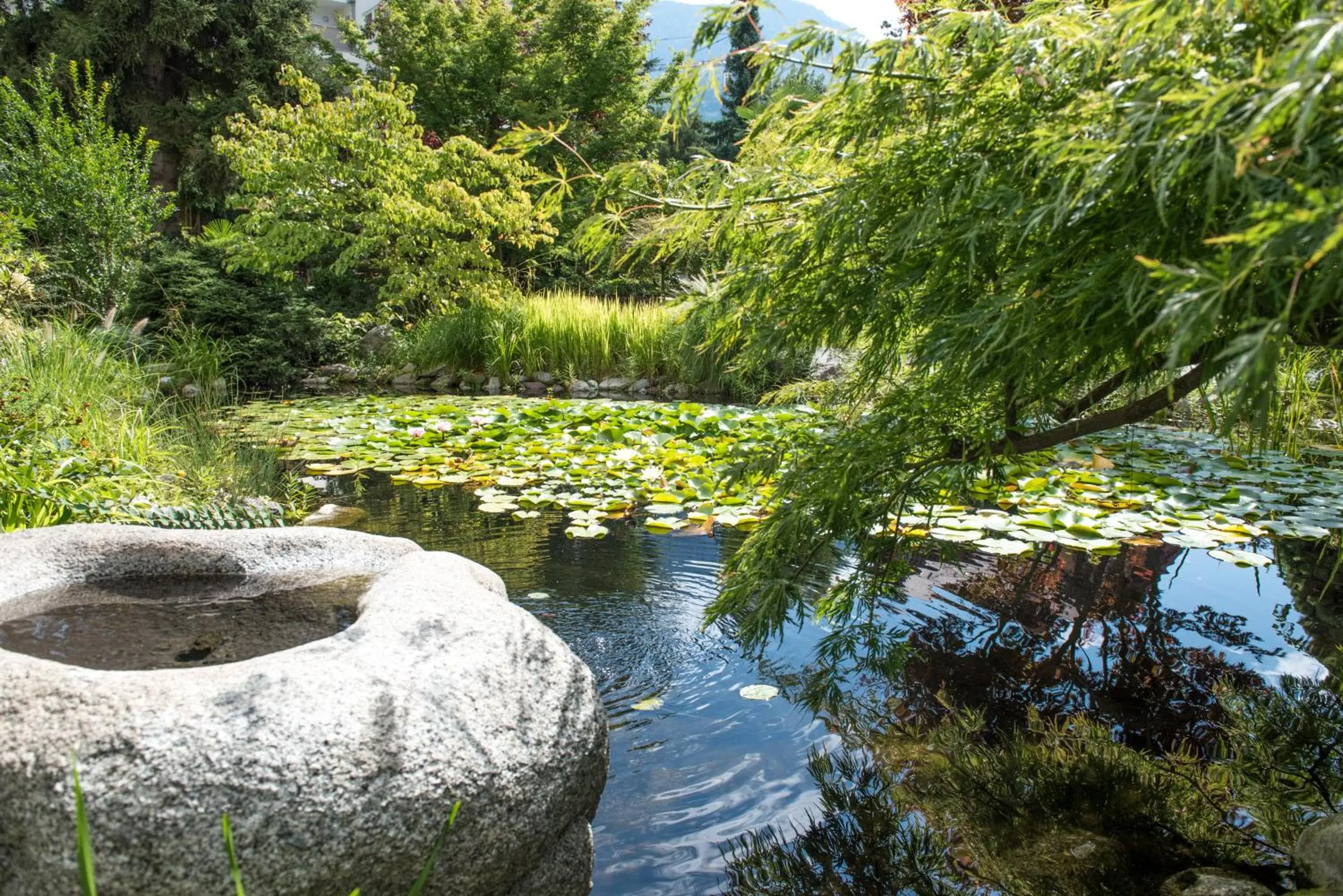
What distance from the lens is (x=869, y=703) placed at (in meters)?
2.85

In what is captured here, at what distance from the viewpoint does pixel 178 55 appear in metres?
17.9

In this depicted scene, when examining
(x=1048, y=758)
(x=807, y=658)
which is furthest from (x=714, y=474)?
(x=1048, y=758)

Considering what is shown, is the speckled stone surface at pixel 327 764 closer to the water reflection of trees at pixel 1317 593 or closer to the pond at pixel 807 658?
the pond at pixel 807 658

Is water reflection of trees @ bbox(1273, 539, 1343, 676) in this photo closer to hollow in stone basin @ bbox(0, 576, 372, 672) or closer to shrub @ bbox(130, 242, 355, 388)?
hollow in stone basin @ bbox(0, 576, 372, 672)

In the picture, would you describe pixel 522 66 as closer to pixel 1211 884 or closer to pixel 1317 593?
pixel 1317 593

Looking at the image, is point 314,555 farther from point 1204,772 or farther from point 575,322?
point 575,322

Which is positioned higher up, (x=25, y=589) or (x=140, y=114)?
(x=140, y=114)

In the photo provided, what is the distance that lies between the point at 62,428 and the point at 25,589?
260cm

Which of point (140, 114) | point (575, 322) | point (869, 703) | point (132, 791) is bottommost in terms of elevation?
point (869, 703)

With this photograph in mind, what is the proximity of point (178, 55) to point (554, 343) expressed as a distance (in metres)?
12.6

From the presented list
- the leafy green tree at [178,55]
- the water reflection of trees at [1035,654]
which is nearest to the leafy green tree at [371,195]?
the leafy green tree at [178,55]

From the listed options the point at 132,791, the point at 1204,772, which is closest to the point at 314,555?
the point at 132,791

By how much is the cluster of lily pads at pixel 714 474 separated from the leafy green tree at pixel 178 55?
11.9 meters

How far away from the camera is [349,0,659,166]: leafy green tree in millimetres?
19062
